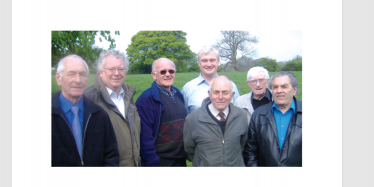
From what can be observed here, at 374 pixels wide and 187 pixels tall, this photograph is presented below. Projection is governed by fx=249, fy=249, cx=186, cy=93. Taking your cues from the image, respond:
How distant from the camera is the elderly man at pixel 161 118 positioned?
11.9ft

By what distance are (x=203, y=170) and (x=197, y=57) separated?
1.78 m

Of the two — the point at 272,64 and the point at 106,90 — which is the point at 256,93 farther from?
the point at 106,90

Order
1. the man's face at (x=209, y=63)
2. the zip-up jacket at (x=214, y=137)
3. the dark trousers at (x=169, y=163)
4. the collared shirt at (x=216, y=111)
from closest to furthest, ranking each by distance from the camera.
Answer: the zip-up jacket at (x=214, y=137), the collared shirt at (x=216, y=111), the dark trousers at (x=169, y=163), the man's face at (x=209, y=63)

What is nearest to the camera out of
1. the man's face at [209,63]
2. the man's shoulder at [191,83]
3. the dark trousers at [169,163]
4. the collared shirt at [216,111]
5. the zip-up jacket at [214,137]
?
the zip-up jacket at [214,137]

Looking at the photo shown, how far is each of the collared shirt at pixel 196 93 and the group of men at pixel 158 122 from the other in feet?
0.60

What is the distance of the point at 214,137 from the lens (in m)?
3.53

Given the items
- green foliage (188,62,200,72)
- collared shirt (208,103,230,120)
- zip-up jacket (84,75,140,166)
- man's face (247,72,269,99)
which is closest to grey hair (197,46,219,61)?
green foliage (188,62,200,72)

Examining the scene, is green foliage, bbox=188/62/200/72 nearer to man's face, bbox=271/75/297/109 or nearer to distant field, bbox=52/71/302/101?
distant field, bbox=52/71/302/101

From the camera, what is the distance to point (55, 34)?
3967 mm

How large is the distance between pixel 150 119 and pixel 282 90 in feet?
6.50

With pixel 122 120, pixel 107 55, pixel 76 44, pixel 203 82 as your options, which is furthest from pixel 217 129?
pixel 76 44

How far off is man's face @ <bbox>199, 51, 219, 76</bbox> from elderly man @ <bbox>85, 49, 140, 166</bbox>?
1210mm

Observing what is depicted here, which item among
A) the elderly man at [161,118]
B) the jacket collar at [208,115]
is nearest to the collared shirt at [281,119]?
the jacket collar at [208,115]

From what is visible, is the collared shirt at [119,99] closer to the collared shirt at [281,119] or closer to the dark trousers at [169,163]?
the dark trousers at [169,163]
